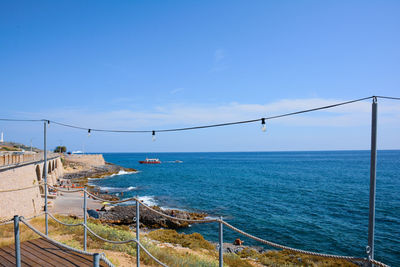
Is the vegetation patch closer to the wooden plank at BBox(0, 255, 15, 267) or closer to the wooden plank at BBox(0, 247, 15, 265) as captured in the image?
the wooden plank at BBox(0, 247, 15, 265)

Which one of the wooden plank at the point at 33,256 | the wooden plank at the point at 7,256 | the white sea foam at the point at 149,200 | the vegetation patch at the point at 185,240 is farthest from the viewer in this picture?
the white sea foam at the point at 149,200

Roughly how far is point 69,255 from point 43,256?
595 millimetres

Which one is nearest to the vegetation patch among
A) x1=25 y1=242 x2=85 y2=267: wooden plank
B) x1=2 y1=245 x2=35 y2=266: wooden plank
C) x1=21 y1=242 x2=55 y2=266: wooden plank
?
x1=25 y1=242 x2=85 y2=267: wooden plank

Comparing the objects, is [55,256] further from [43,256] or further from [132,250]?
[132,250]

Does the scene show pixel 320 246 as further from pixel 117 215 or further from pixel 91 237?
pixel 117 215

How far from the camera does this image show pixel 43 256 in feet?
18.8

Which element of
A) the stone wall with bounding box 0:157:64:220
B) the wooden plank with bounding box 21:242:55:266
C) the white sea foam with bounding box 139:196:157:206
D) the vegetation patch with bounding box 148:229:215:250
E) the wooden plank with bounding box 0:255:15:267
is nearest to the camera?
the wooden plank with bounding box 0:255:15:267

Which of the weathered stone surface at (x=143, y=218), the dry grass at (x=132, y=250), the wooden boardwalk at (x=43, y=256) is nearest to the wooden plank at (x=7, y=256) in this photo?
the wooden boardwalk at (x=43, y=256)

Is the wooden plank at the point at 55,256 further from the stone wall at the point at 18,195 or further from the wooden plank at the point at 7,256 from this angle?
→ the stone wall at the point at 18,195

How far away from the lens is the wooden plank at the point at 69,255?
535cm

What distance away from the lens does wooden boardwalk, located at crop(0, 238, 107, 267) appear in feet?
17.4

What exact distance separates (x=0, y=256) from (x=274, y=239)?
17.4 m

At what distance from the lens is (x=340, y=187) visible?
42.0m

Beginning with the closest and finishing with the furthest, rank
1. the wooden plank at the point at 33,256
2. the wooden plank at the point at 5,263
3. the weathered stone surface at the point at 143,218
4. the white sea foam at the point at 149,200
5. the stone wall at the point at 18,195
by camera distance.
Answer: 1. the wooden plank at the point at 5,263
2. the wooden plank at the point at 33,256
3. the stone wall at the point at 18,195
4. the weathered stone surface at the point at 143,218
5. the white sea foam at the point at 149,200
